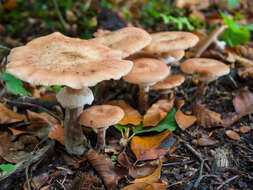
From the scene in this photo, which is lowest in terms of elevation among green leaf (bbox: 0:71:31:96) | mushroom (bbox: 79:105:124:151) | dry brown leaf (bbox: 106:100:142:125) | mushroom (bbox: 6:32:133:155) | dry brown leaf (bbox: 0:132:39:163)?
dry brown leaf (bbox: 0:132:39:163)

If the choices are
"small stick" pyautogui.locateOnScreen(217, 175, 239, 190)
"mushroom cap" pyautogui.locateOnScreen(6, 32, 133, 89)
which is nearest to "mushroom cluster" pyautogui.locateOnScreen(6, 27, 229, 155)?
"mushroom cap" pyautogui.locateOnScreen(6, 32, 133, 89)

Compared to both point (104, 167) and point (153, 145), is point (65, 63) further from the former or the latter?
point (153, 145)

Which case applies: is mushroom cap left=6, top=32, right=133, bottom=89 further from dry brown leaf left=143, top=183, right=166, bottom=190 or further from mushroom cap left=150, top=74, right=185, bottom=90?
dry brown leaf left=143, top=183, right=166, bottom=190

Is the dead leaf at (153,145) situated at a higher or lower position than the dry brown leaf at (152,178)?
lower

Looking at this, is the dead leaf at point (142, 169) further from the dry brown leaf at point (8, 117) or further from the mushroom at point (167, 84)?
the dry brown leaf at point (8, 117)

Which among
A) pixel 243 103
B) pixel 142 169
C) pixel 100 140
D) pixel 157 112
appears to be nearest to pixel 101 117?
pixel 100 140

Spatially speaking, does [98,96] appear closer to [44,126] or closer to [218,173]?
[44,126]

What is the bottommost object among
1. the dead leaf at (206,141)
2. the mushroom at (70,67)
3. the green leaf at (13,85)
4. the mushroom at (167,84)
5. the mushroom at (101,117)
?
the dead leaf at (206,141)

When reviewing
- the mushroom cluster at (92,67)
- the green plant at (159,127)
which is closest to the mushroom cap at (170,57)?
the mushroom cluster at (92,67)
